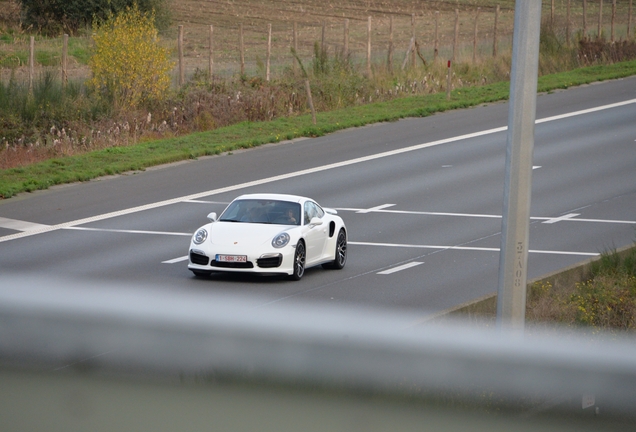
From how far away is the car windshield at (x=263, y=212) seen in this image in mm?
17250

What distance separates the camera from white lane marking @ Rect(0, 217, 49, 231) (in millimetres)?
20484

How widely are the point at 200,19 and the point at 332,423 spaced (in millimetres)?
73805

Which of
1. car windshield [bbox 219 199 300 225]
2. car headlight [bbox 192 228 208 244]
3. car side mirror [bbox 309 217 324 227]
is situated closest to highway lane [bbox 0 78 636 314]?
car headlight [bbox 192 228 208 244]

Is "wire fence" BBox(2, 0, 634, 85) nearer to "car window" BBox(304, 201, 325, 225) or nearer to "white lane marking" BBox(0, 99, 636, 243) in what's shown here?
"white lane marking" BBox(0, 99, 636, 243)

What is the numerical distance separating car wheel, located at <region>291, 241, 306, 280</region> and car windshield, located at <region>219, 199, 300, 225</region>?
62cm

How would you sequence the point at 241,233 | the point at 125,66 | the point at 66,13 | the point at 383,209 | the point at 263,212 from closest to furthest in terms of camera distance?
the point at 241,233 → the point at 263,212 → the point at 383,209 → the point at 125,66 → the point at 66,13

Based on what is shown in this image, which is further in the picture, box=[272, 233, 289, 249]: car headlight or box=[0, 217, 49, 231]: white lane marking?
box=[0, 217, 49, 231]: white lane marking

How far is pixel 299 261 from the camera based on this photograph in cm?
1670

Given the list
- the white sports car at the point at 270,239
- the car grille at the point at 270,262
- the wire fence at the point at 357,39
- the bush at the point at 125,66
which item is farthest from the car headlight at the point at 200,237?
the wire fence at the point at 357,39

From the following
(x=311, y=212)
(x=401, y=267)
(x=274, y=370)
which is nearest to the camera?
(x=274, y=370)

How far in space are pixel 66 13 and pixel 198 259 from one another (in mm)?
48007

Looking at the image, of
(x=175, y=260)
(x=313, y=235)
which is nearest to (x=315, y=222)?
(x=313, y=235)

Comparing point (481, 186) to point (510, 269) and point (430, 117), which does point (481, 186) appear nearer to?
point (430, 117)

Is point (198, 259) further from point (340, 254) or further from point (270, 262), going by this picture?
point (340, 254)
